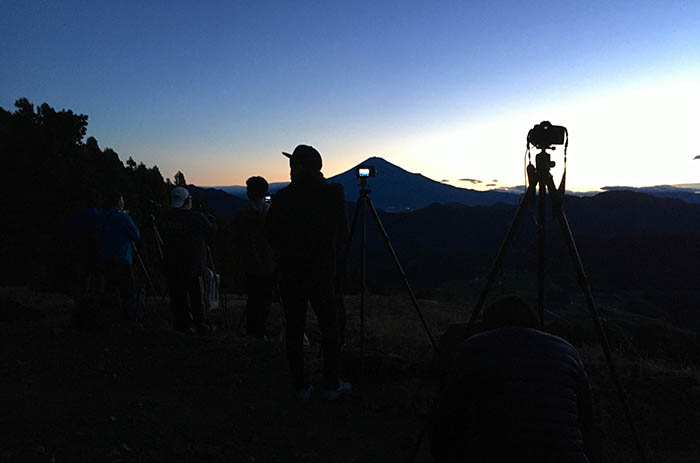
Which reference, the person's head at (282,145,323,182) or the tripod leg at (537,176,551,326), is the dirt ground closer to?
the tripod leg at (537,176,551,326)

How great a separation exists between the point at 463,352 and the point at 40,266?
2213 centimetres

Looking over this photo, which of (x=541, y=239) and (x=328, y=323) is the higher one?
(x=541, y=239)

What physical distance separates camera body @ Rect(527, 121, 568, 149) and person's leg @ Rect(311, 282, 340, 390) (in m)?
2.20

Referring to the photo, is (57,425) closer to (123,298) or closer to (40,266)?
(123,298)

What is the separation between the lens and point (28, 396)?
3.98 meters

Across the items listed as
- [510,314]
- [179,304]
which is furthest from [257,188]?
[510,314]

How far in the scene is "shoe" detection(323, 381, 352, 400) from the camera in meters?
4.18

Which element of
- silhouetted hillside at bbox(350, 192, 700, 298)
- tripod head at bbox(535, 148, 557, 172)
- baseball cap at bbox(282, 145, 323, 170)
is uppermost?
baseball cap at bbox(282, 145, 323, 170)

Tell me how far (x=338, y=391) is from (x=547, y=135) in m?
3.04

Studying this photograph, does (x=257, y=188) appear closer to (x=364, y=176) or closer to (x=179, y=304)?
(x=364, y=176)

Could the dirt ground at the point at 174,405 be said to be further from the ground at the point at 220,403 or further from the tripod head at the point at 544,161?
the tripod head at the point at 544,161

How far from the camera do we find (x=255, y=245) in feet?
18.4

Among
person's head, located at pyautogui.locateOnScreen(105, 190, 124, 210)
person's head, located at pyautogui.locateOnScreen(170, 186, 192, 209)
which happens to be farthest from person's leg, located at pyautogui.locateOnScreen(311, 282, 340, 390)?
person's head, located at pyautogui.locateOnScreen(105, 190, 124, 210)

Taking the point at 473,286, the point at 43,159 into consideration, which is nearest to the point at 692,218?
the point at 473,286
